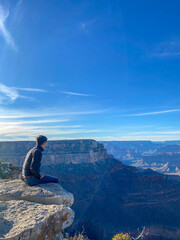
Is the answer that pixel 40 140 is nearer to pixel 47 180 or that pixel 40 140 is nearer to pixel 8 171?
pixel 47 180

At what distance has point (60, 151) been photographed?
68.1 meters

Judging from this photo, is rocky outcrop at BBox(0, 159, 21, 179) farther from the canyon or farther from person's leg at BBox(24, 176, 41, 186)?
the canyon

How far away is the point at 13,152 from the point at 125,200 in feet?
142

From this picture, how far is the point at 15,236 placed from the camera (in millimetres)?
3479

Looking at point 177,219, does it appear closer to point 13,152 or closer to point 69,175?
point 69,175

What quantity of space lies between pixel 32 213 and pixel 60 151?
65.4 meters

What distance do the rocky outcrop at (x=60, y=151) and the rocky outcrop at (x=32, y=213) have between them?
61292 mm

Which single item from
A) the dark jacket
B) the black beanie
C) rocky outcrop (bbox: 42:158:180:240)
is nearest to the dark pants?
the dark jacket

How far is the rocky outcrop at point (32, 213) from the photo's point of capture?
3714mm

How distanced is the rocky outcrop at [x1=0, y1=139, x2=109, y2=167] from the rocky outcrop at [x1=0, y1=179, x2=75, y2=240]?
6129 cm

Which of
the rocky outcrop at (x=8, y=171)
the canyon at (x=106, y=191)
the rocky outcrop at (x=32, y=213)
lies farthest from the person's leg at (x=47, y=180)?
the canyon at (x=106, y=191)

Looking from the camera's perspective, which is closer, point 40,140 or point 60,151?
point 40,140

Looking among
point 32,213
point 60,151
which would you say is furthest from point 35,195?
point 60,151

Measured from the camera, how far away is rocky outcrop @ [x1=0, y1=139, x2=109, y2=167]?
63.0 m
